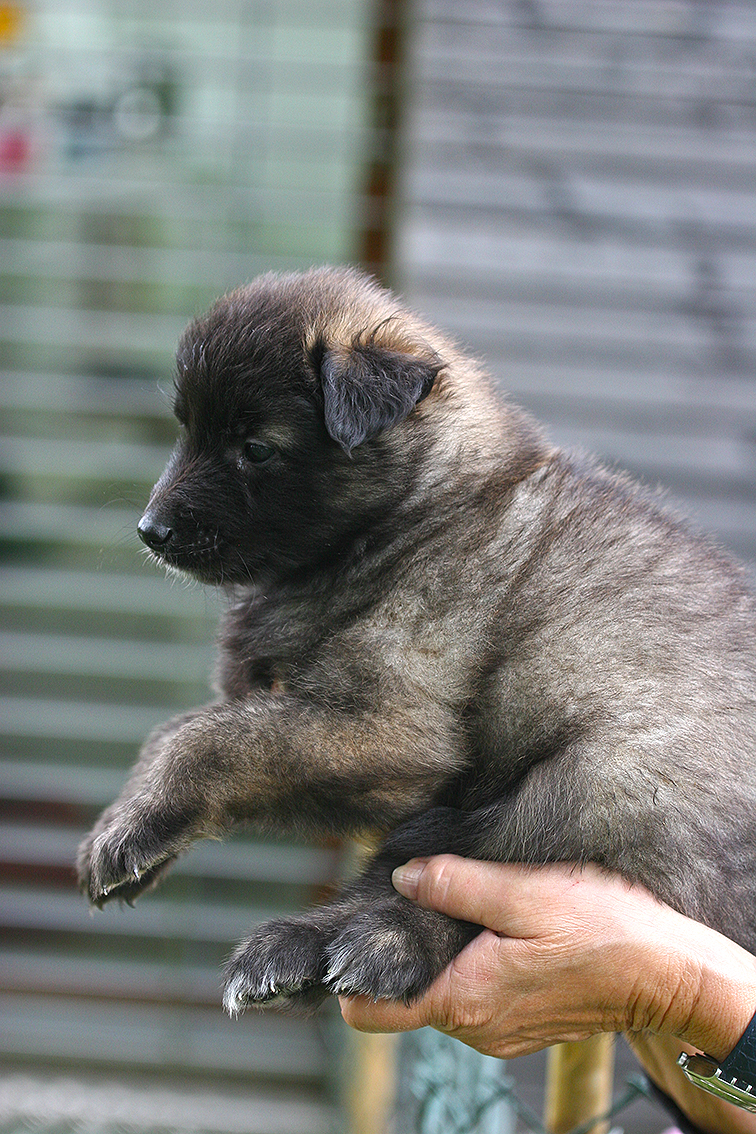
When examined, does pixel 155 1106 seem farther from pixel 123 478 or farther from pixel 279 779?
pixel 279 779

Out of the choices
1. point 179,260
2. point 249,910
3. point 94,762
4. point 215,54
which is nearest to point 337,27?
point 215,54

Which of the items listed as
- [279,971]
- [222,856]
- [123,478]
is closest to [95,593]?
[123,478]

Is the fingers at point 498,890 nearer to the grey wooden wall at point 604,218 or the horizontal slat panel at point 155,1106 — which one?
the grey wooden wall at point 604,218

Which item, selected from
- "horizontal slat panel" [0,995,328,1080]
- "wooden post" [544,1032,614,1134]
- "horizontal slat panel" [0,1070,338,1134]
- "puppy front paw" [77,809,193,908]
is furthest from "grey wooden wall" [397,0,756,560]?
"horizontal slat panel" [0,1070,338,1134]

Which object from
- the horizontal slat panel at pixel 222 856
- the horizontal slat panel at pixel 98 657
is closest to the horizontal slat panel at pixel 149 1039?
the horizontal slat panel at pixel 222 856

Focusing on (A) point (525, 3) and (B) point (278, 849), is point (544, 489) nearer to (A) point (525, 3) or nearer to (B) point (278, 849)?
(A) point (525, 3)
